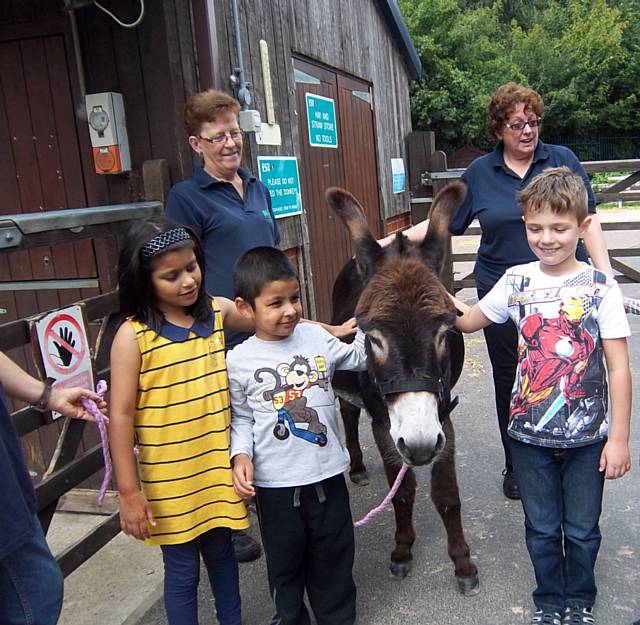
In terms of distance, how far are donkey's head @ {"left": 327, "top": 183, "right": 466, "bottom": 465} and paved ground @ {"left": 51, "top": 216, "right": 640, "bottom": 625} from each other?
82 centimetres

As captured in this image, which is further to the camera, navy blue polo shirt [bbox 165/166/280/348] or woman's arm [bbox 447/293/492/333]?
navy blue polo shirt [bbox 165/166/280/348]

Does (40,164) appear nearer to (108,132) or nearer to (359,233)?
(108,132)

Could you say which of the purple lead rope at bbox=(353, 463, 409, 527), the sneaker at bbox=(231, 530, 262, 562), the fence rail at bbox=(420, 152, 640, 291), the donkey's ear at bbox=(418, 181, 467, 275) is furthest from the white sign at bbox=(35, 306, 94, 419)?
the fence rail at bbox=(420, 152, 640, 291)

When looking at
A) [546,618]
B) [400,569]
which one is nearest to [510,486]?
[400,569]

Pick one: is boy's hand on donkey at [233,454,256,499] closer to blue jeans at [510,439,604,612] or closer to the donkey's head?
the donkey's head

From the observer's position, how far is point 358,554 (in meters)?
3.06

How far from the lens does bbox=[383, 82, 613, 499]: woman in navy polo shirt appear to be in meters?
3.03

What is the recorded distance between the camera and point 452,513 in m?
2.74

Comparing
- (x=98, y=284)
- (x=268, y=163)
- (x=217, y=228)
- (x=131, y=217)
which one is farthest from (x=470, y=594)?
(x=268, y=163)

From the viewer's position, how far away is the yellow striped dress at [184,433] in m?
2.04

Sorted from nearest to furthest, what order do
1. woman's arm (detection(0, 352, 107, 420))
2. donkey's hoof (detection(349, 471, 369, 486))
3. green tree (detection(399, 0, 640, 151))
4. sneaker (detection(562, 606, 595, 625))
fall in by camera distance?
1. woman's arm (detection(0, 352, 107, 420))
2. sneaker (detection(562, 606, 595, 625))
3. donkey's hoof (detection(349, 471, 369, 486))
4. green tree (detection(399, 0, 640, 151))

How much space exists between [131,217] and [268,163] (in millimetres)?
1823

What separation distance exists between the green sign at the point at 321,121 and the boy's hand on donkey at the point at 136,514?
14.0 feet

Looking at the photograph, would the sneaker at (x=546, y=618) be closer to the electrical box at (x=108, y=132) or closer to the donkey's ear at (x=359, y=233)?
the donkey's ear at (x=359, y=233)
